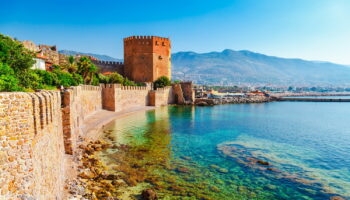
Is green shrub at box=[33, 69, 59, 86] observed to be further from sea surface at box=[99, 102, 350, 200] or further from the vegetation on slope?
sea surface at box=[99, 102, 350, 200]

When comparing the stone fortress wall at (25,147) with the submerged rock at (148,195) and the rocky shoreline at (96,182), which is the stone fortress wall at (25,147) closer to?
the rocky shoreline at (96,182)

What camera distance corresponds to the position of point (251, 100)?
148 ft

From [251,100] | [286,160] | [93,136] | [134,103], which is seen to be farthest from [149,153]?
[251,100]

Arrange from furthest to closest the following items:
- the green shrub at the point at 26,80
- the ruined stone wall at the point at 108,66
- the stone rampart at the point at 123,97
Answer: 1. the ruined stone wall at the point at 108,66
2. the stone rampart at the point at 123,97
3. the green shrub at the point at 26,80

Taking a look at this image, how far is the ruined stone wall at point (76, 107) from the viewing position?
769 cm

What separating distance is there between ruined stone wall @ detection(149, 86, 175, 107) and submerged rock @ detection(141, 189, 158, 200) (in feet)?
73.3

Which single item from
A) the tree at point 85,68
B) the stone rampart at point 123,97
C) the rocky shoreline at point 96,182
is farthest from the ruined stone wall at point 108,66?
the rocky shoreline at point 96,182

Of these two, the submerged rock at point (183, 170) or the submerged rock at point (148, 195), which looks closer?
the submerged rock at point (148, 195)

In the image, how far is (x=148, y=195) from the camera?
5820 millimetres

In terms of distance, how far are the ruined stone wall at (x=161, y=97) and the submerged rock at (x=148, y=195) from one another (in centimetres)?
2233

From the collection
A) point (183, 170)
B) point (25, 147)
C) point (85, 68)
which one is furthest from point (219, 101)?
point (25, 147)

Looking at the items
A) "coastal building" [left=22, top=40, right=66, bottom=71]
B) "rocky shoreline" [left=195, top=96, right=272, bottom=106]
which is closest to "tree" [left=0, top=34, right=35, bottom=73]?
"coastal building" [left=22, top=40, right=66, bottom=71]

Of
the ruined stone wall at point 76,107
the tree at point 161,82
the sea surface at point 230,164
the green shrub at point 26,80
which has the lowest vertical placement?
the sea surface at point 230,164

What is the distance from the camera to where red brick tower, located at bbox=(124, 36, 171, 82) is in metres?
32.1
